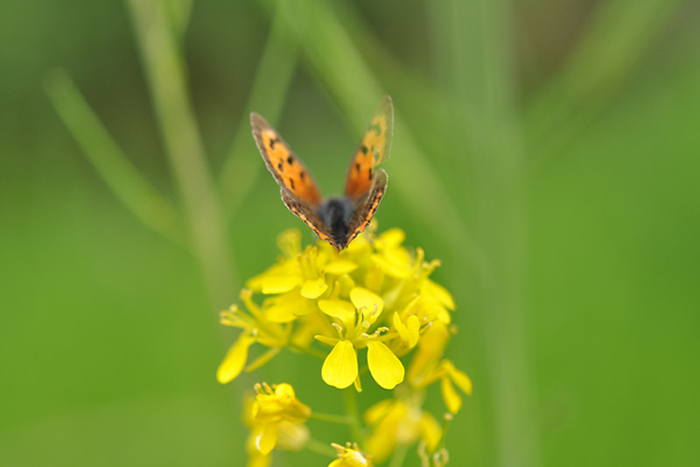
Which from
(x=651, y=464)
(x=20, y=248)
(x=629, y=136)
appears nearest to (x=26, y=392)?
(x=20, y=248)

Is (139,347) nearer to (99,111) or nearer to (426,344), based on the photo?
(426,344)

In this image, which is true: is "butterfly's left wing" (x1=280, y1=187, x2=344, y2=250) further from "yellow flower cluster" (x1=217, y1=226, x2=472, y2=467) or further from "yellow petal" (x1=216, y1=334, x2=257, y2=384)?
"yellow petal" (x1=216, y1=334, x2=257, y2=384)

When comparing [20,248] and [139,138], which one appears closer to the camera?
[20,248]

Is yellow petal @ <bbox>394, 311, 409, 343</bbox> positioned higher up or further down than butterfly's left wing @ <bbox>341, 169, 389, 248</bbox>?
further down

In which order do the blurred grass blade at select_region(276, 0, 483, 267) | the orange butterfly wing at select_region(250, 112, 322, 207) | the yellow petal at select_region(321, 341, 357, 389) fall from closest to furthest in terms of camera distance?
the yellow petal at select_region(321, 341, 357, 389), the orange butterfly wing at select_region(250, 112, 322, 207), the blurred grass blade at select_region(276, 0, 483, 267)

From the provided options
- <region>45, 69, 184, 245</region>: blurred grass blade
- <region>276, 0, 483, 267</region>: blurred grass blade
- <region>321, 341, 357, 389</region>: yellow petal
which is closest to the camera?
<region>321, 341, 357, 389</region>: yellow petal

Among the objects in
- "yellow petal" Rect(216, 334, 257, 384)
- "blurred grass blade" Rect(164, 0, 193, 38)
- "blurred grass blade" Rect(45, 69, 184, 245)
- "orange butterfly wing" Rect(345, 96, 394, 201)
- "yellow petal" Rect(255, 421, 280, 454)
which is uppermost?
"blurred grass blade" Rect(164, 0, 193, 38)

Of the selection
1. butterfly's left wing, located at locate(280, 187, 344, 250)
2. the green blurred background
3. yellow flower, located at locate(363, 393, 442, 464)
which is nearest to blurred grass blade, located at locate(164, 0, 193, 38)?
the green blurred background

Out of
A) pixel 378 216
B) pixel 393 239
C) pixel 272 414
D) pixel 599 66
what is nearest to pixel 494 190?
pixel 393 239

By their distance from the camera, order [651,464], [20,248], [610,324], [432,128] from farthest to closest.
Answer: [20,248] < [610,324] < [651,464] < [432,128]
